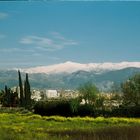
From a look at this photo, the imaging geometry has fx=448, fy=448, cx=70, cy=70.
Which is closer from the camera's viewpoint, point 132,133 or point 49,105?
point 132,133

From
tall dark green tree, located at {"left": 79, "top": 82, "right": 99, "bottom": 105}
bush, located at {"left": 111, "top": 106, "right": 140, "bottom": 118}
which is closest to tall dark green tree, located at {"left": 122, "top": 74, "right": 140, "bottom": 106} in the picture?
tall dark green tree, located at {"left": 79, "top": 82, "right": 99, "bottom": 105}

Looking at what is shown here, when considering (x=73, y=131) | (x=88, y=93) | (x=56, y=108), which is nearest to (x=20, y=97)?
(x=88, y=93)

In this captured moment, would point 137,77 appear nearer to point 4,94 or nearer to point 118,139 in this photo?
point 4,94

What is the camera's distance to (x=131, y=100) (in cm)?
7725

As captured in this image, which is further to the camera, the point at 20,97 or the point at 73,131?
the point at 20,97

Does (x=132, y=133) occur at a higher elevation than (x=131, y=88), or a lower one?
lower

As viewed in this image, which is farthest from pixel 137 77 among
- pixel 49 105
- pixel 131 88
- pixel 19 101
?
pixel 49 105

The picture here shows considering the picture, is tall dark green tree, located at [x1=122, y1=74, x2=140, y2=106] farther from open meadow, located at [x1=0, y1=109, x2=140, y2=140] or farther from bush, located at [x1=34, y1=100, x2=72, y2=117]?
open meadow, located at [x1=0, y1=109, x2=140, y2=140]

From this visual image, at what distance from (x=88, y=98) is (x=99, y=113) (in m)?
38.4

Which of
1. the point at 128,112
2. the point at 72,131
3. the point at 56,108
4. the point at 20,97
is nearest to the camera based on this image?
the point at 72,131

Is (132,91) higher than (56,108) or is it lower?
higher

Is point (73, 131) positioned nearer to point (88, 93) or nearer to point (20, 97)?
point (20, 97)

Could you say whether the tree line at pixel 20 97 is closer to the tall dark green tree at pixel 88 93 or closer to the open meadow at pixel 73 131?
the tall dark green tree at pixel 88 93

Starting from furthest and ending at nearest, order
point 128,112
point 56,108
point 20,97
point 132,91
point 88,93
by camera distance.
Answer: point 88,93, point 20,97, point 132,91, point 56,108, point 128,112
